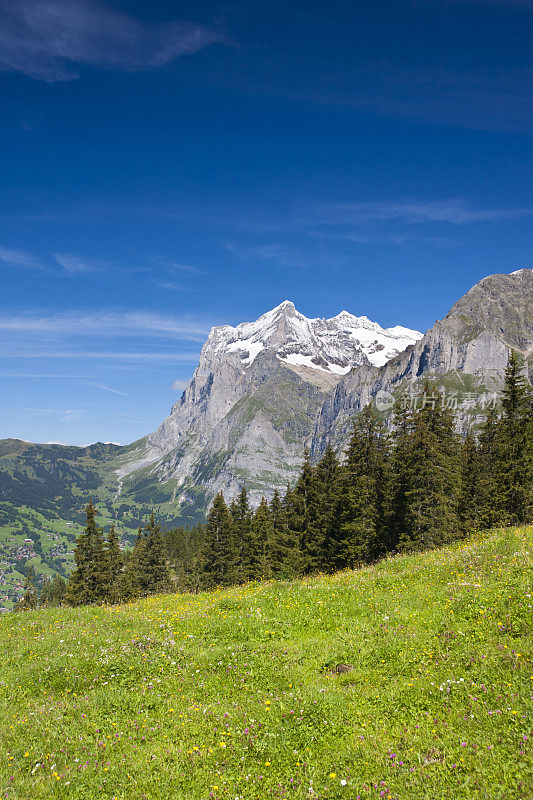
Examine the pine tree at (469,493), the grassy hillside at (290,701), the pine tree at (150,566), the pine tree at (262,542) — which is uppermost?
the pine tree at (469,493)

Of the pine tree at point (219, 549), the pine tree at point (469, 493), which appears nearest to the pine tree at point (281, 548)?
the pine tree at point (219, 549)

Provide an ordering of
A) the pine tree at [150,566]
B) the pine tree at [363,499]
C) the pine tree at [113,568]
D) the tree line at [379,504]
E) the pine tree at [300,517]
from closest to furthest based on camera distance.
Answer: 1. the tree line at [379,504]
2. the pine tree at [363,499]
3. the pine tree at [300,517]
4. the pine tree at [113,568]
5. the pine tree at [150,566]

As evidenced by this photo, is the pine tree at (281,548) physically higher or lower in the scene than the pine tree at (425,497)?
lower

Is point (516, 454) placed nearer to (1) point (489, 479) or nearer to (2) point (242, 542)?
(1) point (489, 479)

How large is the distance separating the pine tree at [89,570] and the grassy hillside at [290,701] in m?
45.3

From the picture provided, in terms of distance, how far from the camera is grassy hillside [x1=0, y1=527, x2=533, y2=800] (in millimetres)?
7688

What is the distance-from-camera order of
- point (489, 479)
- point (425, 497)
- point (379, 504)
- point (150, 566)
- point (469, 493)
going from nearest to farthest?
point (425, 497) < point (379, 504) < point (489, 479) < point (469, 493) < point (150, 566)

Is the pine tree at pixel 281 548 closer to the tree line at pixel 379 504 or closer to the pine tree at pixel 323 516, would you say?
the tree line at pixel 379 504

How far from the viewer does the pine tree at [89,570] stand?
57.0m

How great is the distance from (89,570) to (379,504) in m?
40.5

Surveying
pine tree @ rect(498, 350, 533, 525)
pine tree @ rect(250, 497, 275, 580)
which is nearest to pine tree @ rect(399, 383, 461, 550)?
pine tree @ rect(498, 350, 533, 525)

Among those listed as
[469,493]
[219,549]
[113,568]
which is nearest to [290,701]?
[469,493]

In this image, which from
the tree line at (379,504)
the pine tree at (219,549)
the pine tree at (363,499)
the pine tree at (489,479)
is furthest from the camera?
the pine tree at (219,549)

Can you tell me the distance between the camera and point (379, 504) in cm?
4644
